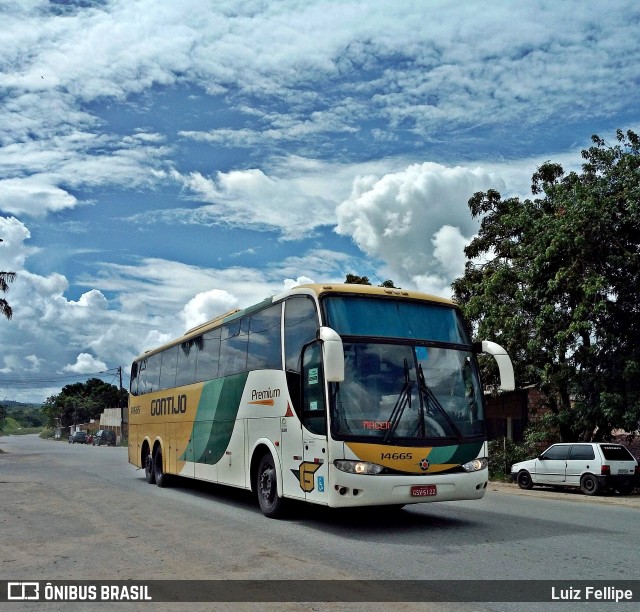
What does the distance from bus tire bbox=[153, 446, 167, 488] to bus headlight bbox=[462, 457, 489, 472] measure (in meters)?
10.3

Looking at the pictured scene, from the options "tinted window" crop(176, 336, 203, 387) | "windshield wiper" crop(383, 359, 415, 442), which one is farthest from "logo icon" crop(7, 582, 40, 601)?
"tinted window" crop(176, 336, 203, 387)

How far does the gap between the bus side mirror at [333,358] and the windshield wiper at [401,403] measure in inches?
50.9

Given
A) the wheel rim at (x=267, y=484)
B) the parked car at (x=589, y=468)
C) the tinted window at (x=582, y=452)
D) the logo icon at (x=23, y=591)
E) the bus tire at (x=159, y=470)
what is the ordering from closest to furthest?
the logo icon at (x=23, y=591) < the wheel rim at (x=267, y=484) < the bus tire at (x=159, y=470) < the parked car at (x=589, y=468) < the tinted window at (x=582, y=452)

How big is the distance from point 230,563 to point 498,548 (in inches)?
131

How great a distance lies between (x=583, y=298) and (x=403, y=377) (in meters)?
12.0

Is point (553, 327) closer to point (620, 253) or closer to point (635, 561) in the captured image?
point (620, 253)

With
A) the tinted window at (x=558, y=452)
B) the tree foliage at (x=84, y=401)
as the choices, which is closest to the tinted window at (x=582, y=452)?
the tinted window at (x=558, y=452)

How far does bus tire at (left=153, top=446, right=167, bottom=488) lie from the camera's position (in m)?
19.2

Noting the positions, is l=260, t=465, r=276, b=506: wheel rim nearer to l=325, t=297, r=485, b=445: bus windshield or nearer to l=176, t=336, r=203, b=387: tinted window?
l=325, t=297, r=485, b=445: bus windshield

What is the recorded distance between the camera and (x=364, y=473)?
1021 centimetres

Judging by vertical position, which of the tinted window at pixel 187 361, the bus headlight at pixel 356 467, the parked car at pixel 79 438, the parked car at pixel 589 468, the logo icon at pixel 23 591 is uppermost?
the tinted window at pixel 187 361

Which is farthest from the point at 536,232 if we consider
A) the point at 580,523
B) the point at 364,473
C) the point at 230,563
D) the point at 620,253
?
the point at 230,563

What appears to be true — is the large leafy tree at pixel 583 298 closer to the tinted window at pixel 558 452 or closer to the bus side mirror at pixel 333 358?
the tinted window at pixel 558 452

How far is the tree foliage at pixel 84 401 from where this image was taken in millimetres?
126500
